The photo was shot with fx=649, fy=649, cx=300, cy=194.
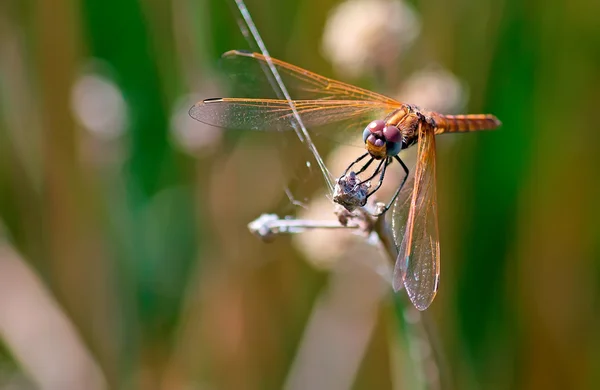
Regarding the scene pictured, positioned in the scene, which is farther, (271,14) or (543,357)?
(271,14)

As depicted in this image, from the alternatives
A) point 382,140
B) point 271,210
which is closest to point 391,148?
point 382,140

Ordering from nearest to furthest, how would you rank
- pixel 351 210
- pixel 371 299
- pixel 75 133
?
pixel 351 210 → pixel 371 299 → pixel 75 133

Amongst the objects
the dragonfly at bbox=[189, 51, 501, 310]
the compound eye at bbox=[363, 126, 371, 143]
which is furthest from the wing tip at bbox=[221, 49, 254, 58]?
the compound eye at bbox=[363, 126, 371, 143]

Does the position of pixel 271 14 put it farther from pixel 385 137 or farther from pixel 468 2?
pixel 385 137

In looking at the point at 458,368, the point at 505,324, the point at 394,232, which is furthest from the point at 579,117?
the point at 394,232

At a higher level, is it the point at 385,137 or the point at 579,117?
the point at 579,117

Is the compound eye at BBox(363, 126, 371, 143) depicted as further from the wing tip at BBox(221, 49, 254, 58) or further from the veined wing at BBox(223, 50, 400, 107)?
the wing tip at BBox(221, 49, 254, 58)

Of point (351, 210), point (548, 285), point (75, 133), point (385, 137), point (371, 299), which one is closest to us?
point (351, 210)
